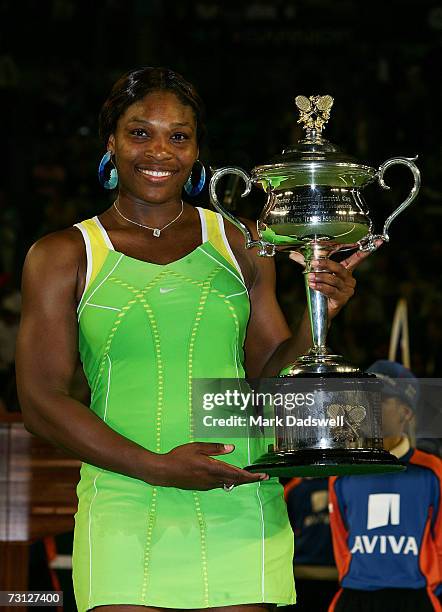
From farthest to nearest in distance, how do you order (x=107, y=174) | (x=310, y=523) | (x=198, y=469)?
(x=310, y=523) → (x=107, y=174) → (x=198, y=469)

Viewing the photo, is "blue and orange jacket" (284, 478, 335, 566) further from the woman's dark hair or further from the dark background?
the dark background

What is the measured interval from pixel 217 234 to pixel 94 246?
0.21 meters

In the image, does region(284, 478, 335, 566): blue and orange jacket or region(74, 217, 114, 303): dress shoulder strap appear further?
region(284, 478, 335, 566): blue and orange jacket

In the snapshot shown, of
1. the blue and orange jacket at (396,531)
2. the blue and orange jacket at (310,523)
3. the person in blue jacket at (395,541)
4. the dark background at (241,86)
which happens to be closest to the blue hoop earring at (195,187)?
the person in blue jacket at (395,541)

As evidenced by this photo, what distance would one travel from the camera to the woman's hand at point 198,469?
6.15 feet

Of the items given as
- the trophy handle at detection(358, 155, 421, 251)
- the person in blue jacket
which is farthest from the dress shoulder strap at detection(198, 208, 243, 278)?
the person in blue jacket

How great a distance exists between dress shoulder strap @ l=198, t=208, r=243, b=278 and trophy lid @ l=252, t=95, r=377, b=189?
0.11m

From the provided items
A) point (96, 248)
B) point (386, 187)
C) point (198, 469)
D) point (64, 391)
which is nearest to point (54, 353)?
point (64, 391)

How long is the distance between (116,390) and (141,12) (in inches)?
344

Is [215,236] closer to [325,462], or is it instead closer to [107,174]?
[107,174]

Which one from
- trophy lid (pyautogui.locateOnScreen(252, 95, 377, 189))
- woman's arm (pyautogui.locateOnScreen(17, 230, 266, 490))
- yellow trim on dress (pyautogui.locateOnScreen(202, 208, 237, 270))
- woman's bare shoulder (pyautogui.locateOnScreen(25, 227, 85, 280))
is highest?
trophy lid (pyautogui.locateOnScreen(252, 95, 377, 189))

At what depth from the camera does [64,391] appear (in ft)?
6.68

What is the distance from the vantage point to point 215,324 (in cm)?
206

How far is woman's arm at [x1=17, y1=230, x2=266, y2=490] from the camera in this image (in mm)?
1907
